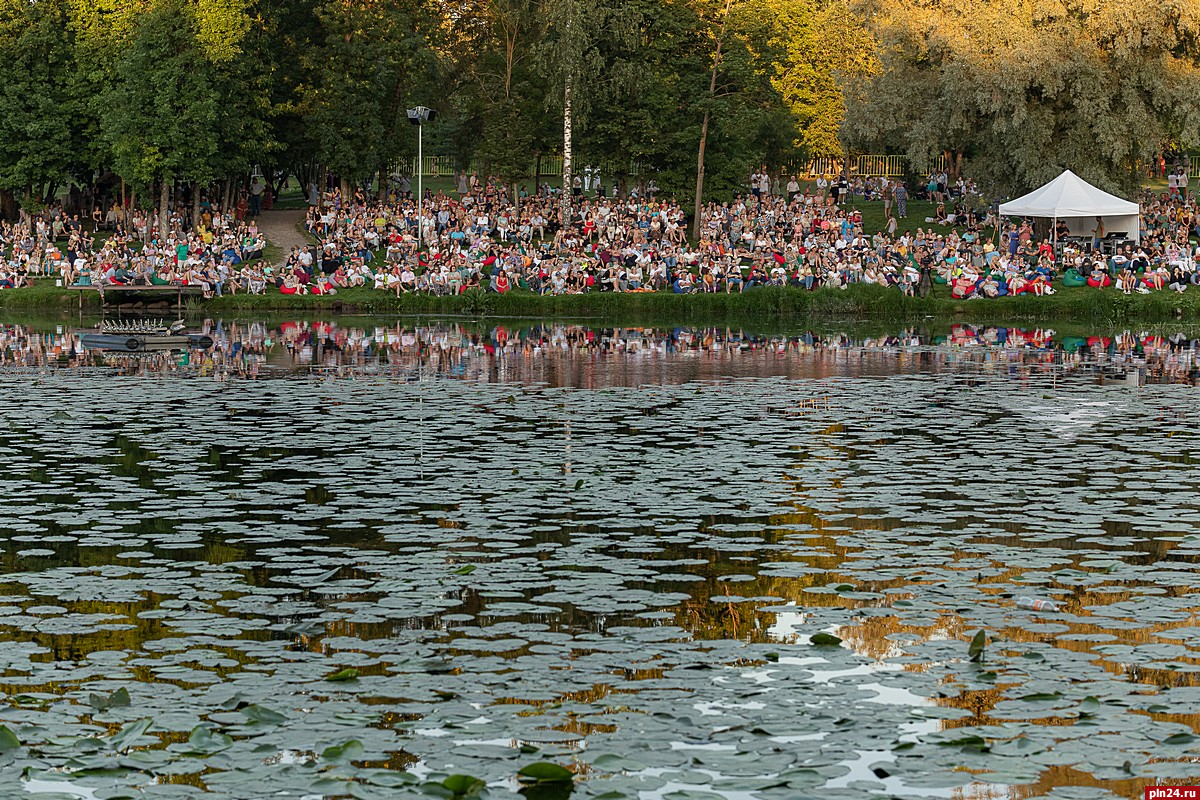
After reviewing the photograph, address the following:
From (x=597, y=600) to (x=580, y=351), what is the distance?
21.6 meters

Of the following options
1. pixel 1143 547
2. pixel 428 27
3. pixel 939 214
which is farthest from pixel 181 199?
pixel 1143 547

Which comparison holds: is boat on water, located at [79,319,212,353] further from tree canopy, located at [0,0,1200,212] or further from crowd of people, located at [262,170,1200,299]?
tree canopy, located at [0,0,1200,212]

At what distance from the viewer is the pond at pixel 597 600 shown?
7711mm

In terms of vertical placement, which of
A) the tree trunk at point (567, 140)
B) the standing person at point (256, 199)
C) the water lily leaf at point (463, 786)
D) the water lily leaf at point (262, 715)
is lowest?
the water lily leaf at point (463, 786)

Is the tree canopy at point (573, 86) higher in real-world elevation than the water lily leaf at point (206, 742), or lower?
higher

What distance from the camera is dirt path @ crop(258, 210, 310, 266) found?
53.1 meters

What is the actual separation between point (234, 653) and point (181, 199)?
49.5 m

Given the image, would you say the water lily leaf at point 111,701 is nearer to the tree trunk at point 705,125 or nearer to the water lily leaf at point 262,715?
the water lily leaf at point 262,715

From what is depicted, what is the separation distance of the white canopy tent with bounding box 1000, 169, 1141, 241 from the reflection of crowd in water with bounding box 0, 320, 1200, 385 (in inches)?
284

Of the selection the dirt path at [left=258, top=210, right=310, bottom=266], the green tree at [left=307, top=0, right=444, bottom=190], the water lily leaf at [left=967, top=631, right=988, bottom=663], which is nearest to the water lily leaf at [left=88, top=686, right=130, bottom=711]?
the water lily leaf at [left=967, top=631, right=988, bottom=663]

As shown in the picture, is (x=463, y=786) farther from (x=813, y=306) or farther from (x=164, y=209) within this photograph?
(x=164, y=209)

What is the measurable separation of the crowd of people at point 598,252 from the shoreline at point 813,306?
735 millimetres

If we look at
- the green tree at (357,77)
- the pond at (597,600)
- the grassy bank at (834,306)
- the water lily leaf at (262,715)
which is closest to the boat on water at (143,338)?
the grassy bank at (834,306)

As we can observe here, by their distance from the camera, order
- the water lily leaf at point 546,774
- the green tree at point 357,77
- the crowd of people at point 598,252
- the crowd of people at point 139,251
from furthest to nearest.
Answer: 1. the green tree at point 357,77
2. the crowd of people at point 139,251
3. the crowd of people at point 598,252
4. the water lily leaf at point 546,774
